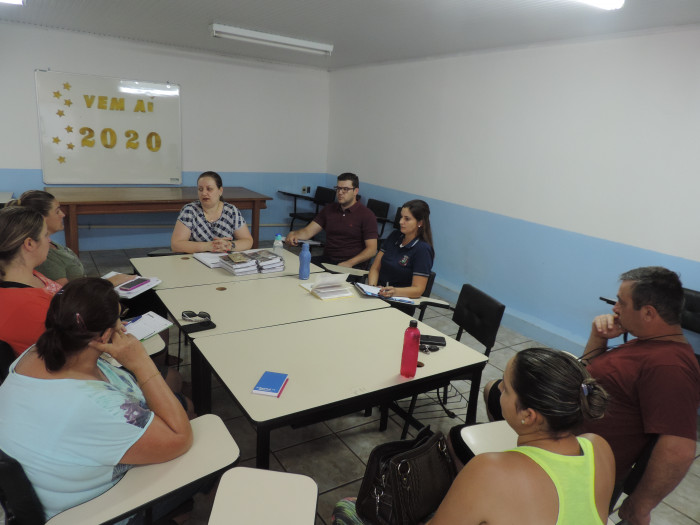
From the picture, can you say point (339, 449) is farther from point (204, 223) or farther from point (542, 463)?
point (204, 223)

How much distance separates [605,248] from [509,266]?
953 millimetres

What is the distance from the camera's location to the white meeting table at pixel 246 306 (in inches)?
87.5

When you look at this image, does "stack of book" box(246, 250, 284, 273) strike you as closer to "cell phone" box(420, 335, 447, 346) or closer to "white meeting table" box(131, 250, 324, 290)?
"white meeting table" box(131, 250, 324, 290)

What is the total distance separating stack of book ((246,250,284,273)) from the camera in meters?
3.14

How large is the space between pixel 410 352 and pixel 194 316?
1.12 metres

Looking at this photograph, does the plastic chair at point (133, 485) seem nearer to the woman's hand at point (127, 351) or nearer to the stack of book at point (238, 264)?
the woman's hand at point (127, 351)

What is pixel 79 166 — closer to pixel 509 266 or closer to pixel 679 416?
pixel 509 266

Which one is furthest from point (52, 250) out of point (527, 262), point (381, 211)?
point (381, 211)

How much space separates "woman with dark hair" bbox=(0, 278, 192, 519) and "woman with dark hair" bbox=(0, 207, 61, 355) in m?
0.51

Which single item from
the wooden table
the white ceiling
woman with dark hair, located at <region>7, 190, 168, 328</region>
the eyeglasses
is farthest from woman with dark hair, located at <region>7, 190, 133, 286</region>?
the wooden table

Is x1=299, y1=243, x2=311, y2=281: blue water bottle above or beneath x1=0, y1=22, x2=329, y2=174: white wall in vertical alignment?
Answer: beneath

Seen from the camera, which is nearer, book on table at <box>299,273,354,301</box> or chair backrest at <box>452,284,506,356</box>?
chair backrest at <box>452,284,506,356</box>

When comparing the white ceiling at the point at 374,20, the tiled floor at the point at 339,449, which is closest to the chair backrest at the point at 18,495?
the tiled floor at the point at 339,449

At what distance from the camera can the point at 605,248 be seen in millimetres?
3615
